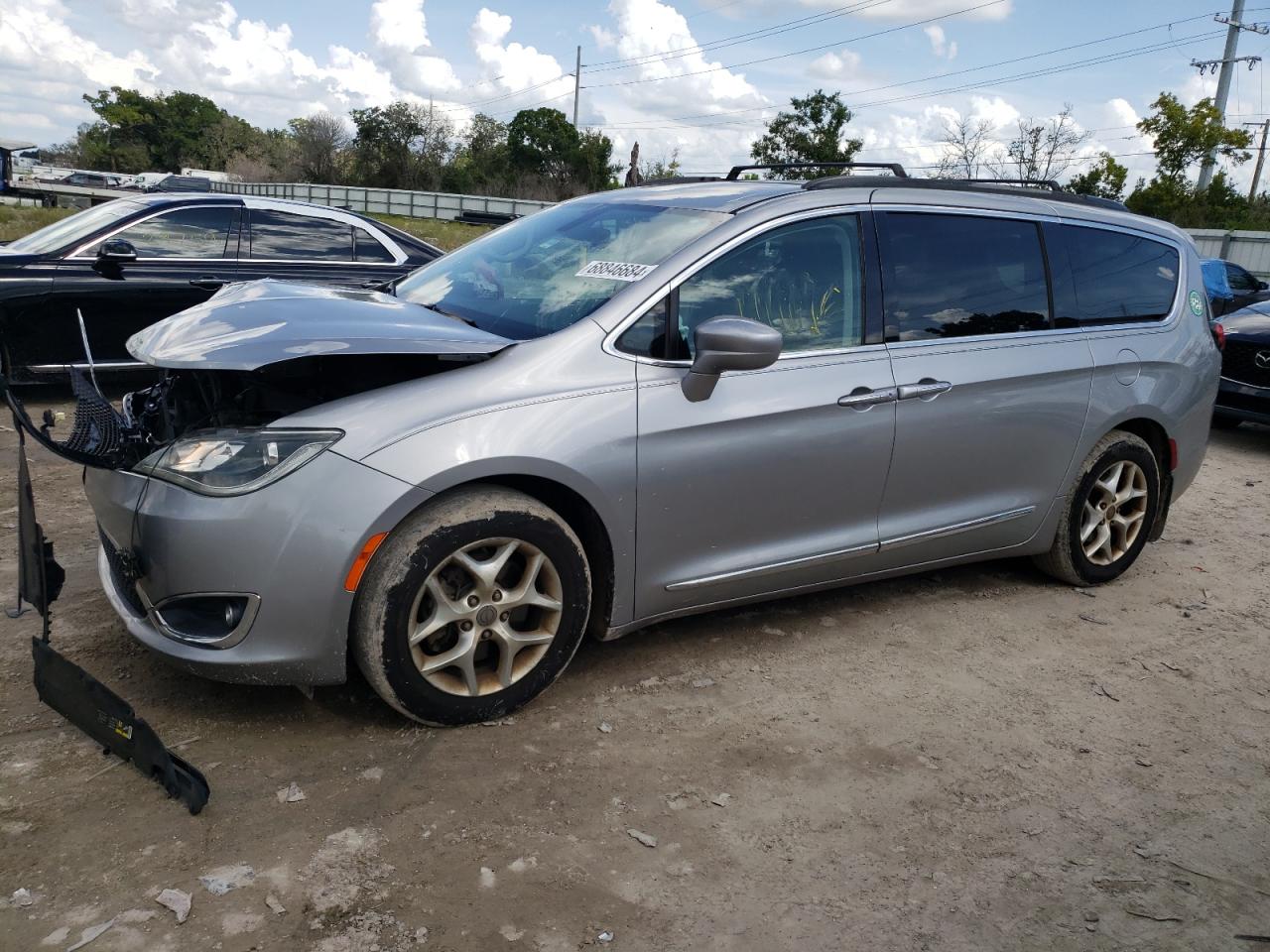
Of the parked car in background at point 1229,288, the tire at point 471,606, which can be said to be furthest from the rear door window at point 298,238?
the parked car in background at point 1229,288

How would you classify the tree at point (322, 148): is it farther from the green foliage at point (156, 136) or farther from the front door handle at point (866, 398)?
the front door handle at point (866, 398)

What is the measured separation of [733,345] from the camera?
3303 mm

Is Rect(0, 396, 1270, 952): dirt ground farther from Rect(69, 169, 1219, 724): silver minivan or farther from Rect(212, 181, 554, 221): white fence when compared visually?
Rect(212, 181, 554, 221): white fence

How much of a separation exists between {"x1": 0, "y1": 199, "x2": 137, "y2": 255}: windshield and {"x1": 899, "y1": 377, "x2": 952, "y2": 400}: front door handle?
6035 millimetres

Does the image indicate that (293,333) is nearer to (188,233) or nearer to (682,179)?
(682,179)

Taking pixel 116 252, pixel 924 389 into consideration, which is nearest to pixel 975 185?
pixel 924 389

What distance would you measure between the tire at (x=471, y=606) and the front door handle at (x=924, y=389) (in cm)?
146

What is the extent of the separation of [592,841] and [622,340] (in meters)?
1.57

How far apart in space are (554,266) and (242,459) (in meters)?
1.47

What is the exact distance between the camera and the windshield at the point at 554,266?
3.65m

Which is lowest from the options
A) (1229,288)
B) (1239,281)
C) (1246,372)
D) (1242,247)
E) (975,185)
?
(1246,372)

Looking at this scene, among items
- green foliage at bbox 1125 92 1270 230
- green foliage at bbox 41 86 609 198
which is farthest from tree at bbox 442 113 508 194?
green foliage at bbox 1125 92 1270 230

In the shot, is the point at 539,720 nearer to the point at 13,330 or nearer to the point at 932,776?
the point at 932,776

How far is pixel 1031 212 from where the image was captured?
4.61 meters
